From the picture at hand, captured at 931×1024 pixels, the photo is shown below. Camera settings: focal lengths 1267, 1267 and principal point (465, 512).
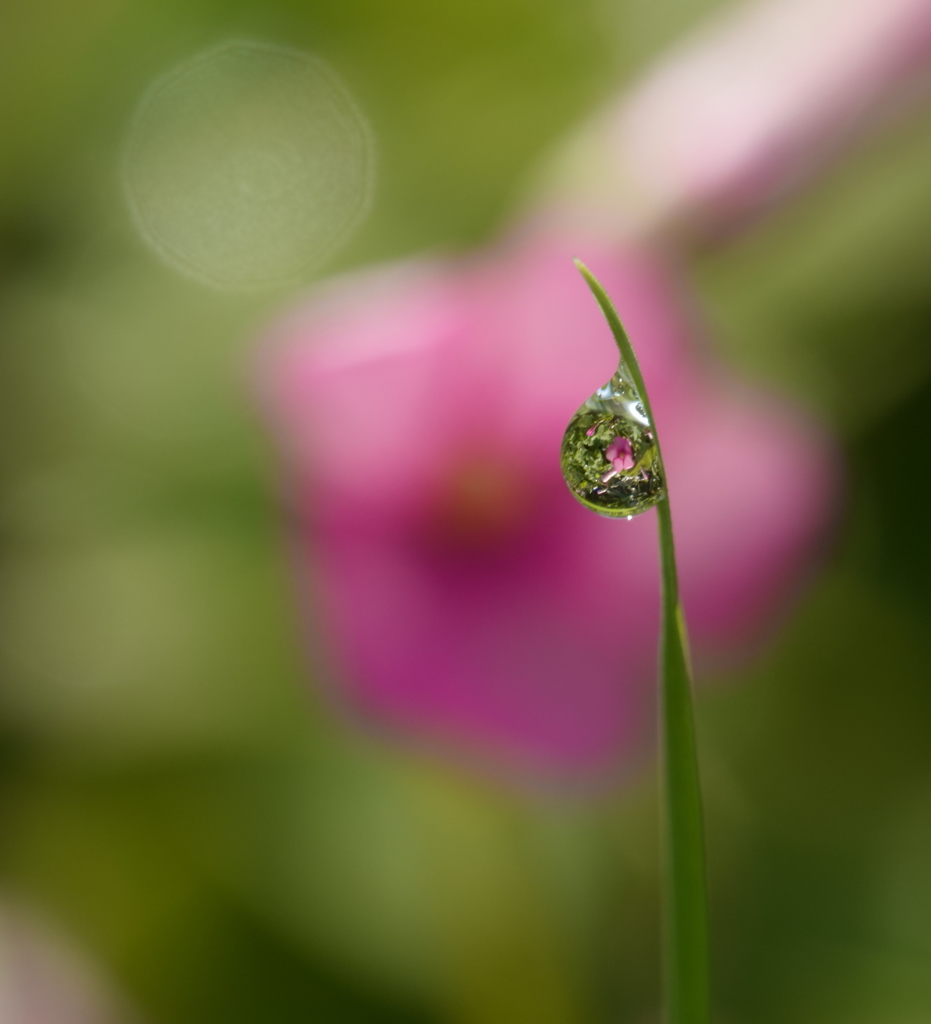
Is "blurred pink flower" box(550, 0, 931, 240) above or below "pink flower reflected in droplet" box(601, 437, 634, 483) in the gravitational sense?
above

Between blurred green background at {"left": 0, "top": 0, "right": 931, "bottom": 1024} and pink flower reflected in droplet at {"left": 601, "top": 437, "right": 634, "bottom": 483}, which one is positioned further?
blurred green background at {"left": 0, "top": 0, "right": 931, "bottom": 1024}

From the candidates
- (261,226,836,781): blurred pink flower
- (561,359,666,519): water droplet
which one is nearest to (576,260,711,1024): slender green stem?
(561,359,666,519): water droplet

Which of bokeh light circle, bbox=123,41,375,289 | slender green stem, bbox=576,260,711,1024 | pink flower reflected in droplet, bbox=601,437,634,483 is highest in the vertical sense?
bokeh light circle, bbox=123,41,375,289

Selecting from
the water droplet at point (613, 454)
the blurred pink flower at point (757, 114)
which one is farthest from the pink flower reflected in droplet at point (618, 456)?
the blurred pink flower at point (757, 114)

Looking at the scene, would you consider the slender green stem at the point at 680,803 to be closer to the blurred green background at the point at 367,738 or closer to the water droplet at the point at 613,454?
the water droplet at the point at 613,454

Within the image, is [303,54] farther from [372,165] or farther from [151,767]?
[151,767]

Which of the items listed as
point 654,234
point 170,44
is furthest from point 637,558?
point 170,44

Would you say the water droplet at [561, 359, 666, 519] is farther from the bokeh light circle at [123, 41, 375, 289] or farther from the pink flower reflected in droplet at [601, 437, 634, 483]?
the bokeh light circle at [123, 41, 375, 289]
